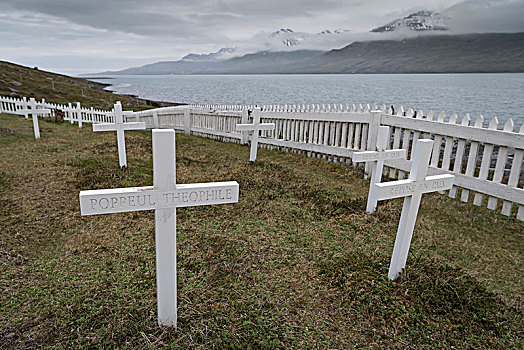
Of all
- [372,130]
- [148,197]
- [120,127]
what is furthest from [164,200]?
[372,130]

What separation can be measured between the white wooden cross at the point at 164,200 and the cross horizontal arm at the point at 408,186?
1.49 metres

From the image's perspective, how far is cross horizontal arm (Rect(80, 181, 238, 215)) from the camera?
8.01 ft

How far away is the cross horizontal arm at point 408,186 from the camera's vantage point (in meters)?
3.25

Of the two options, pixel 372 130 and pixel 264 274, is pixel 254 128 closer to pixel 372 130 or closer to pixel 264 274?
pixel 372 130

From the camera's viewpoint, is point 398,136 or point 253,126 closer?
point 398,136

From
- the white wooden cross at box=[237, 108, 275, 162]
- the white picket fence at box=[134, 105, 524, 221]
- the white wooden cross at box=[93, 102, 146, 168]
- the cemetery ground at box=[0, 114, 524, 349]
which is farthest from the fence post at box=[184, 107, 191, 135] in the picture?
the cemetery ground at box=[0, 114, 524, 349]

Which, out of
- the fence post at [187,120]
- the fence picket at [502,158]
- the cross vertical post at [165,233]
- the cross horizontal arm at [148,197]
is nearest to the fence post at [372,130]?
the fence picket at [502,158]

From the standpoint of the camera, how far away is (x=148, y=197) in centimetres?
256

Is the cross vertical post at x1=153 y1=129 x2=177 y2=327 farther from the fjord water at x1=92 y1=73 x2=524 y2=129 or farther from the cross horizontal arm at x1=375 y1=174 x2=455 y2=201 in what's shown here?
the fjord water at x1=92 y1=73 x2=524 y2=129

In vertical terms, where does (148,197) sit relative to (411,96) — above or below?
below

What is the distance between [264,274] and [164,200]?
60.9 inches

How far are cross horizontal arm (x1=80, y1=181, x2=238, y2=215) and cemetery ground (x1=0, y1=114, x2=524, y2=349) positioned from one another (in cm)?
102

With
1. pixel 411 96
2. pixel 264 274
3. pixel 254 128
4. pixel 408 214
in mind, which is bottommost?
pixel 264 274

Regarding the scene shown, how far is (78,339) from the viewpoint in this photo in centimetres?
257
